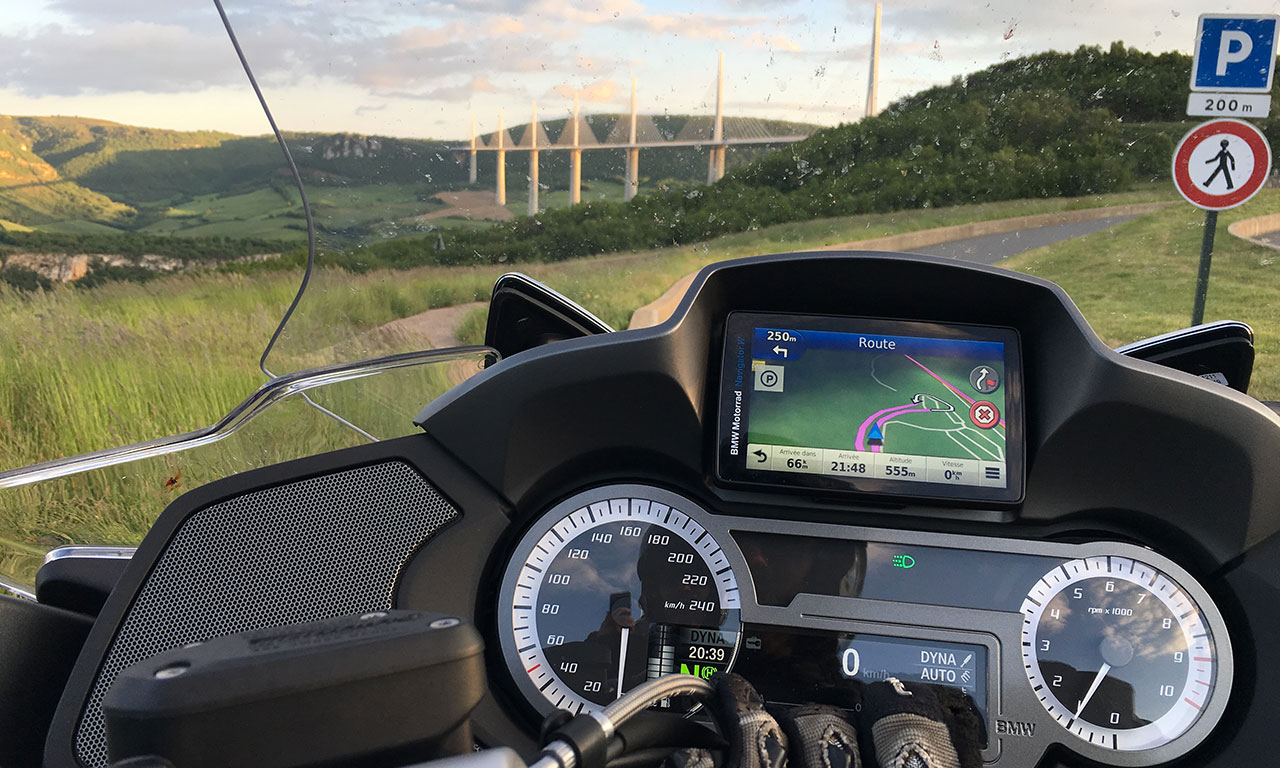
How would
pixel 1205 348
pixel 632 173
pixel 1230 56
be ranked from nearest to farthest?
1. pixel 1205 348
2. pixel 1230 56
3. pixel 632 173

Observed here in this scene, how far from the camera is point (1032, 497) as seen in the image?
166 cm

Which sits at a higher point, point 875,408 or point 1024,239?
point 1024,239

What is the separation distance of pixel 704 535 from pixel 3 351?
496cm

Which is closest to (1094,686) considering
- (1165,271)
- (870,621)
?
(870,621)

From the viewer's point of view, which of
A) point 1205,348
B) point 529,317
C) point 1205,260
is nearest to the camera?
point 1205,348

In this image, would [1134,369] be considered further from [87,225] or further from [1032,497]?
[87,225]

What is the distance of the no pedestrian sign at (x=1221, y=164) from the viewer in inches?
173

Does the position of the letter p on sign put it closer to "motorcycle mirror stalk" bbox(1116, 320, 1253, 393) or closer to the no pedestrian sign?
the no pedestrian sign

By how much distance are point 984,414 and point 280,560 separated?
1.19 m

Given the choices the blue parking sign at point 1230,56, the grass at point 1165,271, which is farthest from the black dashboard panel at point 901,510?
the grass at point 1165,271

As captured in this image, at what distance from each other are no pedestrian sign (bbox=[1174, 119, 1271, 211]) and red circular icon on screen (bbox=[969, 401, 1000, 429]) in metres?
3.43

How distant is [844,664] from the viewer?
1.61 metres

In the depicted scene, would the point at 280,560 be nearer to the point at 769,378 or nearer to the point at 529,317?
the point at 529,317

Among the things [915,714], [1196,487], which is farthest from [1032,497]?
[915,714]
